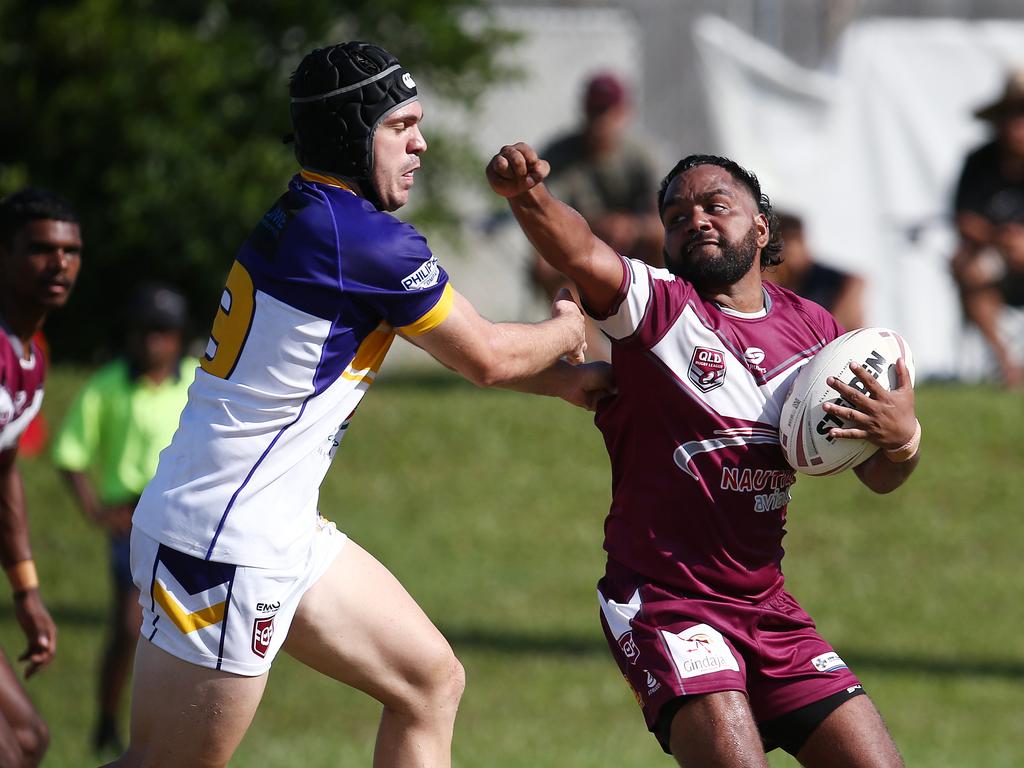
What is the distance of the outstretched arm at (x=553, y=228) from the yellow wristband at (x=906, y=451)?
96cm

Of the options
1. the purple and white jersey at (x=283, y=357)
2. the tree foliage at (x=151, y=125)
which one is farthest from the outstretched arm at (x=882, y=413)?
the tree foliage at (x=151, y=125)

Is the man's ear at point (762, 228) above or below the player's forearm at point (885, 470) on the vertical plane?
above

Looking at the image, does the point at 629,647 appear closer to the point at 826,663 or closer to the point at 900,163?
the point at 826,663

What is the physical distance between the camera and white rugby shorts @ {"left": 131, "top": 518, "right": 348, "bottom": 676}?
418 centimetres

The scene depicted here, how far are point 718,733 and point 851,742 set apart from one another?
459mm

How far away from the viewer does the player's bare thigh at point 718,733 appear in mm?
4258

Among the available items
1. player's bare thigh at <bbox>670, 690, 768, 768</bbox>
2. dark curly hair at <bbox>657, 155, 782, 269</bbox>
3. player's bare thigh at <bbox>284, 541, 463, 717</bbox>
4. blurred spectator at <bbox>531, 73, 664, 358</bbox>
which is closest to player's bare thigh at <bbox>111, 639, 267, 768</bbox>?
player's bare thigh at <bbox>284, 541, 463, 717</bbox>

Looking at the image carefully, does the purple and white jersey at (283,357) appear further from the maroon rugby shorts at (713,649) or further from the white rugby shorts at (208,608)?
the maroon rugby shorts at (713,649)

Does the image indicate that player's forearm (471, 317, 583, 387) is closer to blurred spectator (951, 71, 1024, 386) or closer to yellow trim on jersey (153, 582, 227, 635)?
yellow trim on jersey (153, 582, 227, 635)

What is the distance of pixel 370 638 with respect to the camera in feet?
14.9

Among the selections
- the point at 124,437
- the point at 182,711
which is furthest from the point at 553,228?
the point at 124,437

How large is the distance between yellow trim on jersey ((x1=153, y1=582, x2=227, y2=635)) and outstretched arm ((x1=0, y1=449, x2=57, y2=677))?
5.09 feet

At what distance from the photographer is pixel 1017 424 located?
11773 millimetres

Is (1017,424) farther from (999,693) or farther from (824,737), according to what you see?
(824,737)
